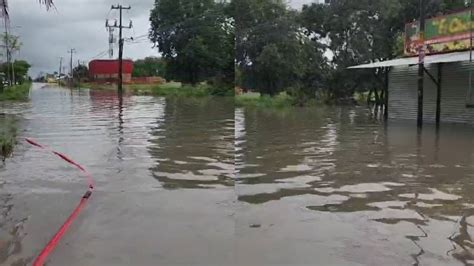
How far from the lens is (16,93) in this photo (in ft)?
40.5

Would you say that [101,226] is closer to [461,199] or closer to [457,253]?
[457,253]

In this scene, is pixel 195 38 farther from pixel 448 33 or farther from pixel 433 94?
pixel 433 94

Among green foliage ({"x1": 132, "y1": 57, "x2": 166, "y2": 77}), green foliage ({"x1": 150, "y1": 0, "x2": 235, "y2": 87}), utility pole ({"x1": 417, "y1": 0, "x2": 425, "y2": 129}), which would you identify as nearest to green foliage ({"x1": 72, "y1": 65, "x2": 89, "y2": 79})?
green foliage ({"x1": 132, "y1": 57, "x2": 166, "y2": 77})

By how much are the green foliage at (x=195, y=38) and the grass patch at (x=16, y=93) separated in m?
5.12

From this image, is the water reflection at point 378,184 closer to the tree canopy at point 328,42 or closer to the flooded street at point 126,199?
the flooded street at point 126,199

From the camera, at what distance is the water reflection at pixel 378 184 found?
3.99 m

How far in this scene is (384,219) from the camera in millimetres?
4371

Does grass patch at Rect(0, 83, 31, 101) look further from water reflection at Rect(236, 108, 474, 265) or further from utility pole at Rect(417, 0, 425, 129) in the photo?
utility pole at Rect(417, 0, 425, 129)

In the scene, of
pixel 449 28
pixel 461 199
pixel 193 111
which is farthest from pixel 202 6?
pixel 449 28

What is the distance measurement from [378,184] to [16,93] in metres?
9.57

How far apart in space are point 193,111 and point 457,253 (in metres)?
11.6

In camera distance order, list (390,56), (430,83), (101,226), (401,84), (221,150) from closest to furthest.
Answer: (101,226), (221,150), (430,83), (401,84), (390,56)

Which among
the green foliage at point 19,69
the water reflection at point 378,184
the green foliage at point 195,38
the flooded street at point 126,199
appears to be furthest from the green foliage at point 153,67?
the green foliage at point 19,69

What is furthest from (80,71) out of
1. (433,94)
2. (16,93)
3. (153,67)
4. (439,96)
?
(439,96)
